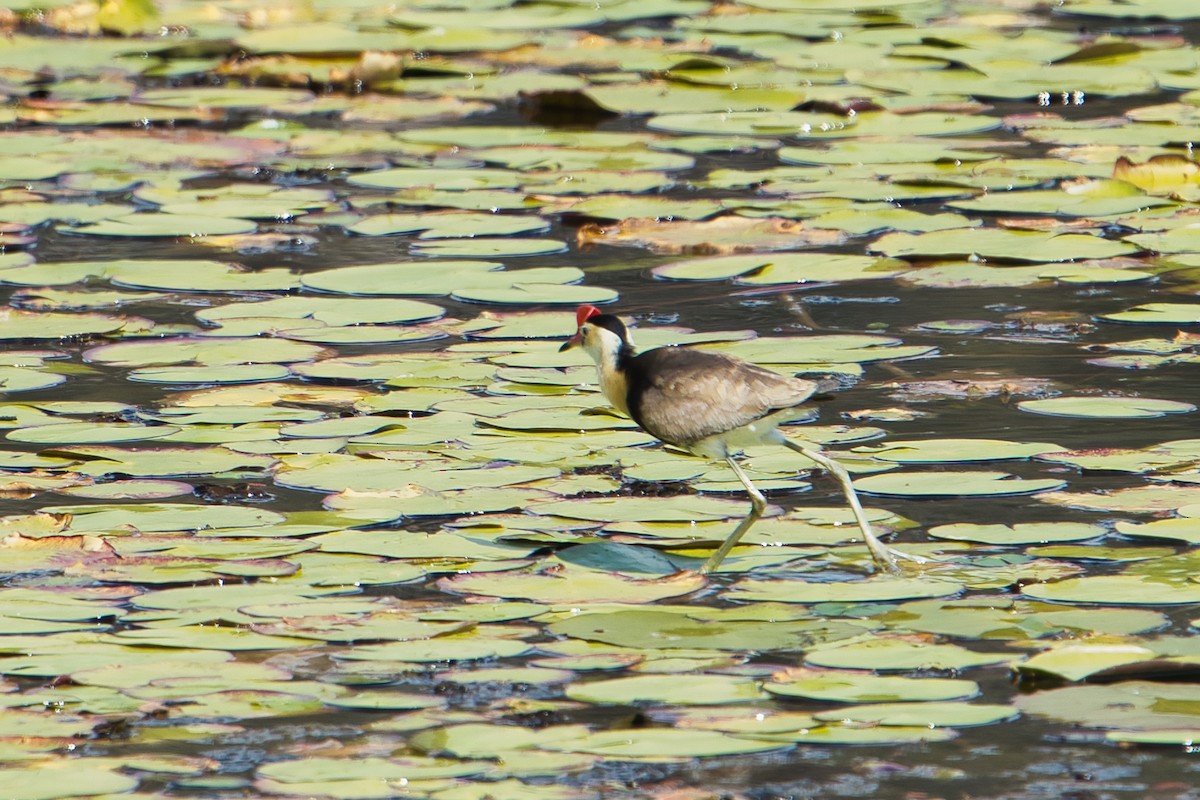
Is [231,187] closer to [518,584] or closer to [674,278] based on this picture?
[674,278]

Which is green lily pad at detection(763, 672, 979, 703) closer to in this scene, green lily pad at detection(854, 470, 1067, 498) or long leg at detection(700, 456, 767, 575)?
long leg at detection(700, 456, 767, 575)

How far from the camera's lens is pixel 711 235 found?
9.61 meters

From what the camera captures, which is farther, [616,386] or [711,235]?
[711,235]

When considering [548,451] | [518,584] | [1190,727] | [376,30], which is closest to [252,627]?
[518,584]

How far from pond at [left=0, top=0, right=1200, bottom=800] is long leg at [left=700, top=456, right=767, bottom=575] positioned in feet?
0.18

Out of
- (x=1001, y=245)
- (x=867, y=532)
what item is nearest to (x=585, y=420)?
(x=867, y=532)

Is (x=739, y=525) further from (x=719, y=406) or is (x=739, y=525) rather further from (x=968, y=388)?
(x=968, y=388)

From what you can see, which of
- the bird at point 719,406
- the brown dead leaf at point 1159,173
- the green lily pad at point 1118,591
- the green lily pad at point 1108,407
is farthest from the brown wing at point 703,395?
the brown dead leaf at point 1159,173

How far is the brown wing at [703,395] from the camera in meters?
5.94

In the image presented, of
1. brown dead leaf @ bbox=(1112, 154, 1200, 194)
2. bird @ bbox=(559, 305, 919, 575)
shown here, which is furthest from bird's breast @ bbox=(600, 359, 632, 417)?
brown dead leaf @ bbox=(1112, 154, 1200, 194)

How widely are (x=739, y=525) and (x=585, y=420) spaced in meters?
1.26

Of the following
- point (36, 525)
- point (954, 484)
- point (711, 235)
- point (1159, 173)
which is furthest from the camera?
point (1159, 173)

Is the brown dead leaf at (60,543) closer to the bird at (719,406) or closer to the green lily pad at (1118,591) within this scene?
the bird at (719,406)

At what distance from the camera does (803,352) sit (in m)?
7.84
